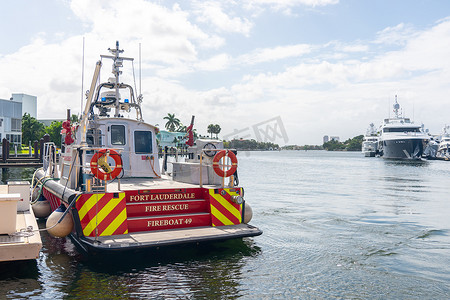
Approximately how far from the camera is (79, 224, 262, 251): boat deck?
7.13m

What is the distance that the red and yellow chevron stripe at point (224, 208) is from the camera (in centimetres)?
A: 886

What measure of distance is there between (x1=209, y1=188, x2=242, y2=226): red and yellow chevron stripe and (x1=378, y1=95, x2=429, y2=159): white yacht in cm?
6696

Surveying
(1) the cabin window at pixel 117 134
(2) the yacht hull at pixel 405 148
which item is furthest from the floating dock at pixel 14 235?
(2) the yacht hull at pixel 405 148

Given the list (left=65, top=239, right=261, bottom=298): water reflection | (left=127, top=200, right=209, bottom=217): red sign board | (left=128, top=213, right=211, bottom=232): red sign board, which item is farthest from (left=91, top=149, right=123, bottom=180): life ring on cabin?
(left=65, top=239, right=261, bottom=298): water reflection

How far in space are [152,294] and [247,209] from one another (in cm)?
377

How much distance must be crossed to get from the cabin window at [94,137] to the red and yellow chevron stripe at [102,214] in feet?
11.5

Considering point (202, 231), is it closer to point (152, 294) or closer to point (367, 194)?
point (152, 294)

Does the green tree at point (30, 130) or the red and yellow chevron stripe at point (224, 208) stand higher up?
the green tree at point (30, 130)

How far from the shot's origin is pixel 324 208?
16.0 metres

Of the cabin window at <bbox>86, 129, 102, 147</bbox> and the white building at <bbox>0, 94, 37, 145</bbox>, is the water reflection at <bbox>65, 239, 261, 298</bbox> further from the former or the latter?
the white building at <bbox>0, 94, 37, 145</bbox>

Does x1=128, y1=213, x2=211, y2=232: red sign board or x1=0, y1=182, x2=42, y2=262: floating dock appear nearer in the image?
x1=0, y1=182, x2=42, y2=262: floating dock

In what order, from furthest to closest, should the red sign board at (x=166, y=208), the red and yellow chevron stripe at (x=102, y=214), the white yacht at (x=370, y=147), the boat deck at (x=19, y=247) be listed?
the white yacht at (x=370, y=147) < the red sign board at (x=166, y=208) < the red and yellow chevron stripe at (x=102, y=214) < the boat deck at (x=19, y=247)

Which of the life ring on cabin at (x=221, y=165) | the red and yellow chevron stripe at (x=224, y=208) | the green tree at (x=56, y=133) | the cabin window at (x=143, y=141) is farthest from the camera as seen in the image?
the green tree at (x=56, y=133)

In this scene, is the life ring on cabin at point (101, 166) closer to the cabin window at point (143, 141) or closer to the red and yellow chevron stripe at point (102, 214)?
the red and yellow chevron stripe at point (102, 214)
